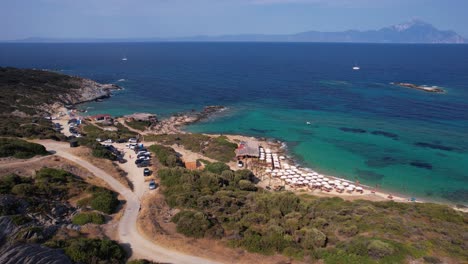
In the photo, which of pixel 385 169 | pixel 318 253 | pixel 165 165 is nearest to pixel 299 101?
pixel 385 169

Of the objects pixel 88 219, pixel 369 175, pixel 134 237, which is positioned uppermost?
pixel 88 219

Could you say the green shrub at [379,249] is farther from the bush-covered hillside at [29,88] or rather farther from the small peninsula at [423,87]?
the small peninsula at [423,87]

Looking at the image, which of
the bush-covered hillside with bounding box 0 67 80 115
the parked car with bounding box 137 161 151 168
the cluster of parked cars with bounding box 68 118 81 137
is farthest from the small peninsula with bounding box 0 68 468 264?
→ the bush-covered hillside with bounding box 0 67 80 115

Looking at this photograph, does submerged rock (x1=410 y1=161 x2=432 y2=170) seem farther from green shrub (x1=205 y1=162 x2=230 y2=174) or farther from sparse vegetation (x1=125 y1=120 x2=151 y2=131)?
sparse vegetation (x1=125 y1=120 x2=151 y2=131)

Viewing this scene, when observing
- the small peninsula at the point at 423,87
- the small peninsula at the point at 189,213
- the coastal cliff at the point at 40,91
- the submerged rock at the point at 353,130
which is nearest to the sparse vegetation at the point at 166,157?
the small peninsula at the point at 189,213

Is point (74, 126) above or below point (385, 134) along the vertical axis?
above

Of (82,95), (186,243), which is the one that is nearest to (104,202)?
(186,243)

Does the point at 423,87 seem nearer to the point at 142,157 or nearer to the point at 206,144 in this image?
the point at 206,144

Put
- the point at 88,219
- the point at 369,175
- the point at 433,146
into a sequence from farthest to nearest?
1. the point at 433,146
2. the point at 369,175
3. the point at 88,219
